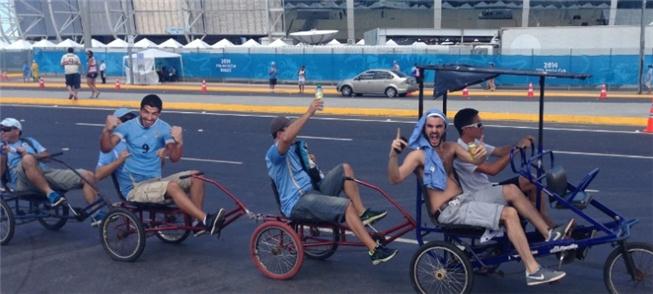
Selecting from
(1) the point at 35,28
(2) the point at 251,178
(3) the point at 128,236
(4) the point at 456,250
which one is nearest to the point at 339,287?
(4) the point at 456,250

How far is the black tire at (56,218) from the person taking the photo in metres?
7.94

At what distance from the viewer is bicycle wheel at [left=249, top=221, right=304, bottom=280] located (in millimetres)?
6511

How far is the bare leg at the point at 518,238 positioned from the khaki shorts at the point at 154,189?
3205mm

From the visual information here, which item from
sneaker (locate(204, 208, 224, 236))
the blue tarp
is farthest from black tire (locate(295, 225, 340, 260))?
the blue tarp

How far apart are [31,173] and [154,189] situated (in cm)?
161

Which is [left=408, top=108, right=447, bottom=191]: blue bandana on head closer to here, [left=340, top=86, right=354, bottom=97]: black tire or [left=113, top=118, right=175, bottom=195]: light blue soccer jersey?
[left=113, top=118, right=175, bottom=195]: light blue soccer jersey

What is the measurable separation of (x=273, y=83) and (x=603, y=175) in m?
26.6

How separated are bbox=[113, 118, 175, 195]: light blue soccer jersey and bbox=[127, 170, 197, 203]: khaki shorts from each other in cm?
16

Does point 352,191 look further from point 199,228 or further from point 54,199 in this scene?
point 54,199

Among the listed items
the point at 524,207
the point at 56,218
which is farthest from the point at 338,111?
the point at 524,207

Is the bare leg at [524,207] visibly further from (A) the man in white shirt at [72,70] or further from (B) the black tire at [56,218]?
(A) the man in white shirt at [72,70]

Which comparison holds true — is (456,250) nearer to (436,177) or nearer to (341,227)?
(436,177)

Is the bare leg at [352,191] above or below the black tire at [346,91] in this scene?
above

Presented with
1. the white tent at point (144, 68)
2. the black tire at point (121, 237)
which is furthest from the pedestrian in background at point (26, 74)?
the black tire at point (121, 237)
